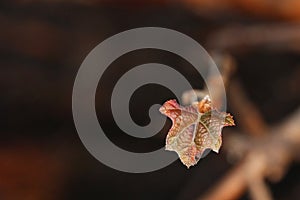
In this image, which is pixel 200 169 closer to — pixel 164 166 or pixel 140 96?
pixel 164 166

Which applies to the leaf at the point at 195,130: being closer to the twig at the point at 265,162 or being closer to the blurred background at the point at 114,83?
the twig at the point at 265,162

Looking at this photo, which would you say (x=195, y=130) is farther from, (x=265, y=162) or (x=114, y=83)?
(x=114, y=83)

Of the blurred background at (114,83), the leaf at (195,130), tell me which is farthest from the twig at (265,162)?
the leaf at (195,130)

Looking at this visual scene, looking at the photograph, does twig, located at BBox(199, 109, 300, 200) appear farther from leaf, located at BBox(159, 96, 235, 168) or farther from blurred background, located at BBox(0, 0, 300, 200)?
leaf, located at BBox(159, 96, 235, 168)

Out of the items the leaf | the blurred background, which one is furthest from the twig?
the leaf

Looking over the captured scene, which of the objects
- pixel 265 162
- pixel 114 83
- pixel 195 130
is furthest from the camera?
pixel 114 83

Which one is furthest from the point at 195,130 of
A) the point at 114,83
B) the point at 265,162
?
the point at 114,83
